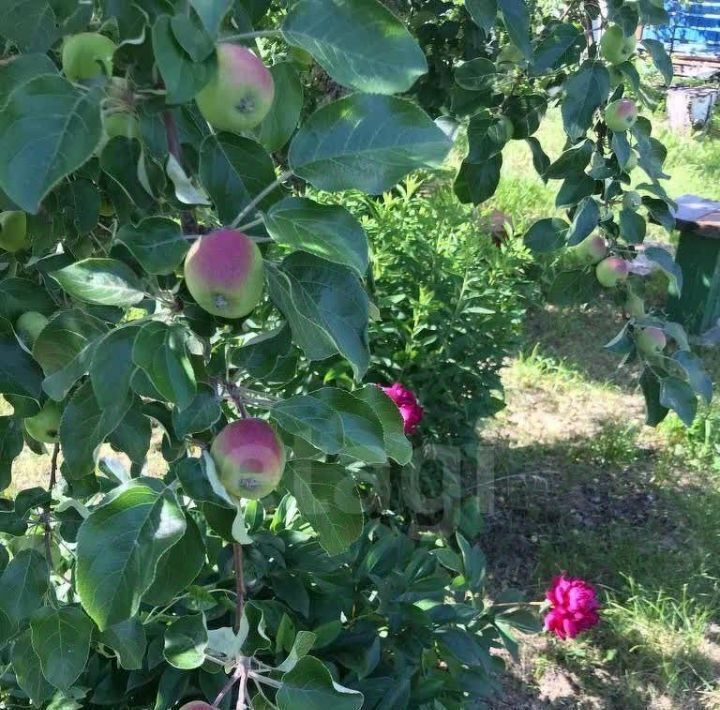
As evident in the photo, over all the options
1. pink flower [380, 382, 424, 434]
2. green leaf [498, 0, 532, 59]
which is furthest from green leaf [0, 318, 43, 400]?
pink flower [380, 382, 424, 434]

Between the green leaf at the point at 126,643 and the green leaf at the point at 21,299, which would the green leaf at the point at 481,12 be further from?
the green leaf at the point at 126,643

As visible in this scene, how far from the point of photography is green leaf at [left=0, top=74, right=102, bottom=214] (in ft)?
1.56

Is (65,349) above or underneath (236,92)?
underneath

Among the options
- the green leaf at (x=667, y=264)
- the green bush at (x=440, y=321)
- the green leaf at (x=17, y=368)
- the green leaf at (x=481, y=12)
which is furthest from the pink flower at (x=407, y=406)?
the green leaf at (x=17, y=368)

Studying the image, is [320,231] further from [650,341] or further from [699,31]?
[699,31]

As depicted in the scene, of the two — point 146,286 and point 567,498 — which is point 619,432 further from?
point 146,286

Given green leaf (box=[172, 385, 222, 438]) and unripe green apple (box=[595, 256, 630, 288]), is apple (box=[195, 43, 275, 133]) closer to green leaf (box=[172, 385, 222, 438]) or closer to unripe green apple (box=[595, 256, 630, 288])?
green leaf (box=[172, 385, 222, 438])

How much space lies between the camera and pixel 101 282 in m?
0.60

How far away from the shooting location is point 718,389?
3.54m

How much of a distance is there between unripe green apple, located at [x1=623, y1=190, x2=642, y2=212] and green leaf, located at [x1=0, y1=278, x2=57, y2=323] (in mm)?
870

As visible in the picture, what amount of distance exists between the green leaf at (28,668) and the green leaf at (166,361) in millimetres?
416

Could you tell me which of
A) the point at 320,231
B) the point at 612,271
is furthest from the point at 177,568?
the point at 612,271

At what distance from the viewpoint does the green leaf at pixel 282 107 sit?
2.07 feet

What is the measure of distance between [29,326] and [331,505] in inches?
11.0
